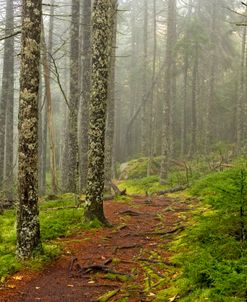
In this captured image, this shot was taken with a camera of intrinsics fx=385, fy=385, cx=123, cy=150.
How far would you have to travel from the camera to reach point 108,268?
22.7ft

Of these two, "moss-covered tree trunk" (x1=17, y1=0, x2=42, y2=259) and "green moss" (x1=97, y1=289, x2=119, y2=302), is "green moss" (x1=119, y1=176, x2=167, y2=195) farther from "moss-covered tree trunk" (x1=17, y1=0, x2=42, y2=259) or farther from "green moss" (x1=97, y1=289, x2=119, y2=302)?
"green moss" (x1=97, y1=289, x2=119, y2=302)

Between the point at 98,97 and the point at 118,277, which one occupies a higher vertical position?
the point at 98,97

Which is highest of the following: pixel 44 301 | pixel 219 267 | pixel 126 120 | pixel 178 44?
→ pixel 178 44

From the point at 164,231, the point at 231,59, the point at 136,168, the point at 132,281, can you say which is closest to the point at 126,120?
the point at 231,59

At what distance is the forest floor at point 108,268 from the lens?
19.6 ft

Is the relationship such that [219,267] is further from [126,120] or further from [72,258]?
[126,120]

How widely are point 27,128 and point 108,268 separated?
3.00m

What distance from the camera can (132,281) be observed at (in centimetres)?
634

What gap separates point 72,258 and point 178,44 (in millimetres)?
23759

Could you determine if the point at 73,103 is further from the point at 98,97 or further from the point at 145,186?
the point at 145,186

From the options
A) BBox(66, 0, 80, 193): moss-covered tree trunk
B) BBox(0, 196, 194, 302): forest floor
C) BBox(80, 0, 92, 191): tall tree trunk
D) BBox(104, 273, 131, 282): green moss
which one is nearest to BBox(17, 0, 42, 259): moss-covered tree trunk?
BBox(0, 196, 194, 302): forest floor

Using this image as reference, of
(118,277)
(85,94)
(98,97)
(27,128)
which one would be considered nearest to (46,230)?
(27,128)

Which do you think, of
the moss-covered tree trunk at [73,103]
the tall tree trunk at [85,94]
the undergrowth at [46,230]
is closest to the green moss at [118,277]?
the undergrowth at [46,230]

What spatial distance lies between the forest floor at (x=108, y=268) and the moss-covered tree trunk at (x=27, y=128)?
2.40 feet
